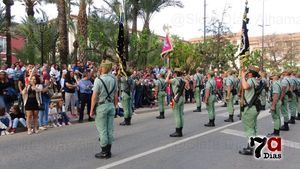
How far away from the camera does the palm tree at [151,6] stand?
3108cm

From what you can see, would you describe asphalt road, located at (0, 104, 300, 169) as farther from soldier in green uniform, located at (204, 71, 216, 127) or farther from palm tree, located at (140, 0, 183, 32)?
palm tree, located at (140, 0, 183, 32)

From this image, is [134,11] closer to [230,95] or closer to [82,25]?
[82,25]

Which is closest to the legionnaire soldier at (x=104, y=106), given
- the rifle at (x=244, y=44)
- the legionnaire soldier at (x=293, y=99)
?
the rifle at (x=244, y=44)

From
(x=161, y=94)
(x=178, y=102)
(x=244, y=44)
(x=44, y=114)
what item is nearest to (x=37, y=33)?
(x=161, y=94)

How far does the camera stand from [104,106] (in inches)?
318

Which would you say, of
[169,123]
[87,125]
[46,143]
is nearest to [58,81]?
[87,125]

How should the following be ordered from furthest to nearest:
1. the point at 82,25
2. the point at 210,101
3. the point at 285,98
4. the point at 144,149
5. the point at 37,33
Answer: the point at 37,33 → the point at 82,25 → the point at 210,101 → the point at 285,98 → the point at 144,149

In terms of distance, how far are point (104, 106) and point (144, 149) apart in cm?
158

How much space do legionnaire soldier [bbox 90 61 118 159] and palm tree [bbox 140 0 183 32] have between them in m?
23.5

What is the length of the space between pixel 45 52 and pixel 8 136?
19.6 m

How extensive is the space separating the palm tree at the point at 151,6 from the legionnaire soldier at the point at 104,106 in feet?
77.2

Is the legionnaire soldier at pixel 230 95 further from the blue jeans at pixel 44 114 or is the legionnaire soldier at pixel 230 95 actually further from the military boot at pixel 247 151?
the blue jeans at pixel 44 114

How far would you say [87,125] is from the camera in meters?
13.0

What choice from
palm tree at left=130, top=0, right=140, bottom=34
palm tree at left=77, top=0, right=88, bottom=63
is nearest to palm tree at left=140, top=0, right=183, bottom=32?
palm tree at left=130, top=0, right=140, bottom=34
